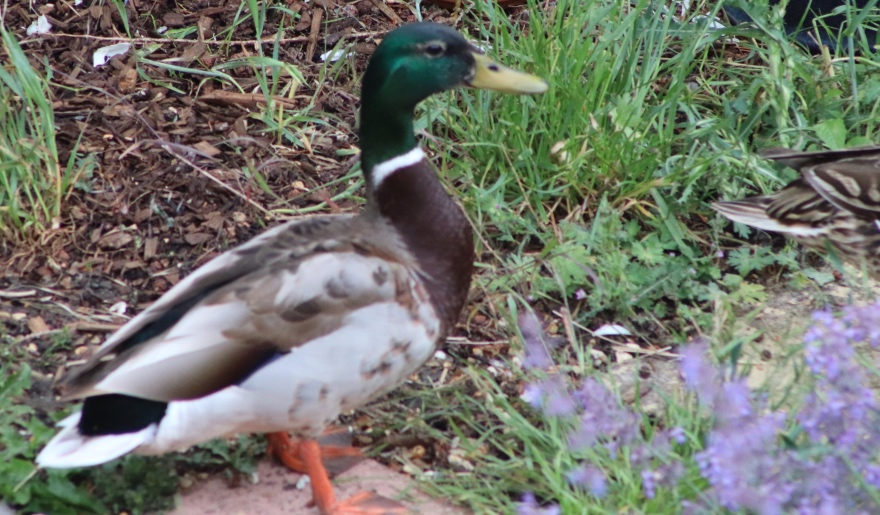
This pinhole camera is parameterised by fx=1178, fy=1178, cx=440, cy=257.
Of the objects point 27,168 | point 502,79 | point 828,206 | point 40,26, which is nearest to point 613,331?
point 828,206

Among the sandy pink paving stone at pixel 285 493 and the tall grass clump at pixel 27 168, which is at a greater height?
the tall grass clump at pixel 27 168

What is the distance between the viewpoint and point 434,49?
3.27 m

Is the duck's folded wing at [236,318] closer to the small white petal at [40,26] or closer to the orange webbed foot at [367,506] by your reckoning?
the orange webbed foot at [367,506]

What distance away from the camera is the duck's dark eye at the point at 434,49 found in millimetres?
3264

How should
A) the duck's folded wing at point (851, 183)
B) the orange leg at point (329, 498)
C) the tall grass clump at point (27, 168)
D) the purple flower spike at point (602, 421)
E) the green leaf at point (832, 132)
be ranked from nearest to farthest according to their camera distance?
the purple flower spike at point (602, 421) < the orange leg at point (329, 498) < the duck's folded wing at point (851, 183) < the tall grass clump at point (27, 168) < the green leaf at point (832, 132)

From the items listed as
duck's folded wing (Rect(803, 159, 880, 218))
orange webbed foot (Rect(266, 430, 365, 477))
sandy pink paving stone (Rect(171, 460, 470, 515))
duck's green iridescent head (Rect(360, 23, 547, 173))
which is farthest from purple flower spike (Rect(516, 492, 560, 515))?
duck's folded wing (Rect(803, 159, 880, 218))

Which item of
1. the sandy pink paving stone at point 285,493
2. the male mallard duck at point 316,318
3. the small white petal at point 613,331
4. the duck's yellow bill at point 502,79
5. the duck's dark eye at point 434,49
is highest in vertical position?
the duck's dark eye at point 434,49

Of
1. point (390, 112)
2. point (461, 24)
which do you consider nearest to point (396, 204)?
point (390, 112)

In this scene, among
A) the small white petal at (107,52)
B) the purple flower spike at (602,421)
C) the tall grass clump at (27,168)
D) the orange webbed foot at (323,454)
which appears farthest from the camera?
the small white petal at (107,52)

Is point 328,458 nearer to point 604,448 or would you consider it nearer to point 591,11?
point 604,448

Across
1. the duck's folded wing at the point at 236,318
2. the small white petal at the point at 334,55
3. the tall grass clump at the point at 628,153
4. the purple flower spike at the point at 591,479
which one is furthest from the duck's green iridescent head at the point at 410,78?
the small white petal at the point at 334,55

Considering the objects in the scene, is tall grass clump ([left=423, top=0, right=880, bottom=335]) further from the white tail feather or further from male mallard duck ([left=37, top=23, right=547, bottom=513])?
the white tail feather

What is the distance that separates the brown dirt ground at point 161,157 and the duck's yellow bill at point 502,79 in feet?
3.03

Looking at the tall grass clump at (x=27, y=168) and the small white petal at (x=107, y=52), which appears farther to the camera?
the small white petal at (x=107, y=52)
